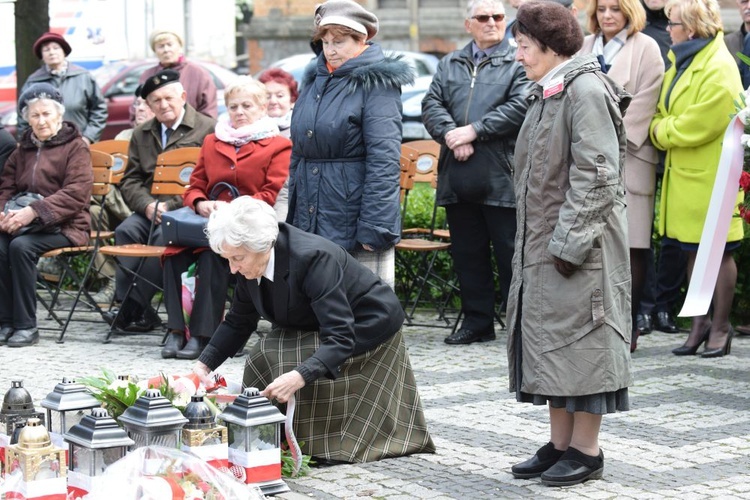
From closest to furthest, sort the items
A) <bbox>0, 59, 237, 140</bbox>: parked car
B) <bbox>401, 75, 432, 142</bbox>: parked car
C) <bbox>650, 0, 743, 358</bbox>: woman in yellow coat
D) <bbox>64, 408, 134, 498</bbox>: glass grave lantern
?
1. <bbox>64, 408, 134, 498</bbox>: glass grave lantern
2. <bbox>650, 0, 743, 358</bbox>: woman in yellow coat
3. <bbox>401, 75, 432, 142</bbox>: parked car
4. <bbox>0, 59, 237, 140</bbox>: parked car

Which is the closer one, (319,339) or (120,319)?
(319,339)

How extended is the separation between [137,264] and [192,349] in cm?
125

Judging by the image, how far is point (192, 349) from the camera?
8547mm

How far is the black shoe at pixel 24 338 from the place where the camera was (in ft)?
29.7

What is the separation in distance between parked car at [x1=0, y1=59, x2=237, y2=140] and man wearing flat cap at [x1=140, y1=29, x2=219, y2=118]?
8.62 m

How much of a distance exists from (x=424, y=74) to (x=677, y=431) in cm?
1711

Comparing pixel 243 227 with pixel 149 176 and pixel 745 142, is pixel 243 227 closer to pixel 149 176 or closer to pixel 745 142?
pixel 745 142

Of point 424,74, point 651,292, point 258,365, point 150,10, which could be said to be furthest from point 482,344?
point 150,10

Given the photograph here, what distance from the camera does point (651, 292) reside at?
9281mm

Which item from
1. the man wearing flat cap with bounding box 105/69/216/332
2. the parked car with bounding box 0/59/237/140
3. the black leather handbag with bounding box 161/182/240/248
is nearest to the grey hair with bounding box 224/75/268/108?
the black leather handbag with bounding box 161/182/240/248

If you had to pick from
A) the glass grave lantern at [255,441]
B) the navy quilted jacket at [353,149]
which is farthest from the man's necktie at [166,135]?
the glass grave lantern at [255,441]

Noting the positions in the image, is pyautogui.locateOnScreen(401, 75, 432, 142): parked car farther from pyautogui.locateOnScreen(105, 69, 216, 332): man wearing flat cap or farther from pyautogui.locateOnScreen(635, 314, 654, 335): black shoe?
pyautogui.locateOnScreen(635, 314, 654, 335): black shoe

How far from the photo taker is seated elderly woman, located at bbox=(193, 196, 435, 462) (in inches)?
212

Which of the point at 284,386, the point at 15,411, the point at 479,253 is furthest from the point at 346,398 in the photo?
the point at 479,253
